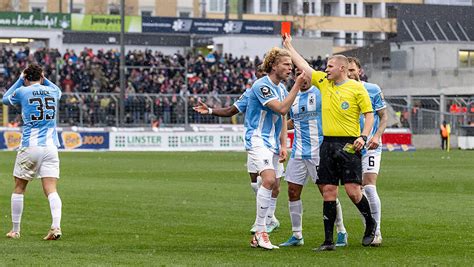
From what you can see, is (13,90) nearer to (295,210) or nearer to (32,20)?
(295,210)

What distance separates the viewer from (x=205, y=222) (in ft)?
55.4

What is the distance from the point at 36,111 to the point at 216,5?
3573 inches

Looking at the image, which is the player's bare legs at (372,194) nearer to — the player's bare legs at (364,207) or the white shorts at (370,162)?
the white shorts at (370,162)

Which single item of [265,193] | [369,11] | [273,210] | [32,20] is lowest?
[273,210]

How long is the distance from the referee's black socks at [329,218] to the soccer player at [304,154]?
0.67 meters

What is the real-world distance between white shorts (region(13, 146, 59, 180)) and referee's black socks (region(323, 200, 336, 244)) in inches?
141

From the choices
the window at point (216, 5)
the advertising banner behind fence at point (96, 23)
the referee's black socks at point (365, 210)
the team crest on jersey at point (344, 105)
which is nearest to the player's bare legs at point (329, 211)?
the referee's black socks at point (365, 210)

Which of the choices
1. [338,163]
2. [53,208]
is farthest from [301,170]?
[53,208]

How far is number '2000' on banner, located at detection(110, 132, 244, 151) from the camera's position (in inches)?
1998

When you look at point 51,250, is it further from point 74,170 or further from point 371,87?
point 74,170

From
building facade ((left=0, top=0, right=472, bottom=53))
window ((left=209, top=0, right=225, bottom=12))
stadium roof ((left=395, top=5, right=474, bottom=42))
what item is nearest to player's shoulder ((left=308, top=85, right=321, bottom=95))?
stadium roof ((left=395, top=5, right=474, bottom=42))

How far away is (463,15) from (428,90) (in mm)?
11610

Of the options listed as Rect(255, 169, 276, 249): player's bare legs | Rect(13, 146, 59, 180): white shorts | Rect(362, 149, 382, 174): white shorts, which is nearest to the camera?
Rect(255, 169, 276, 249): player's bare legs

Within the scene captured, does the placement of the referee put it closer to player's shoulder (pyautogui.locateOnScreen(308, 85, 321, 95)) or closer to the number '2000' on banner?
player's shoulder (pyautogui.locateOnScreen(308, 85, 321, 95))
